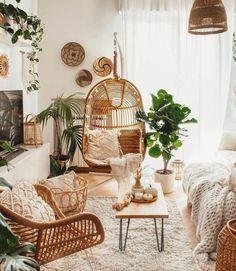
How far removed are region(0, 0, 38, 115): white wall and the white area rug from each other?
1892 mm

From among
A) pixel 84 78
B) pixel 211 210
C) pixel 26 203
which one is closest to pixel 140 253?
pixel 211 210

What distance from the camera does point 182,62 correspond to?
526 centimetres

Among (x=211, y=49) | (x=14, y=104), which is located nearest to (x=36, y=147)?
(x=14, y=104)

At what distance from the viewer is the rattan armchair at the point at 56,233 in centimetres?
196

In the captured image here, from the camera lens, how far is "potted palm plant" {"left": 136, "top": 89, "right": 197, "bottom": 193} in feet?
13.9

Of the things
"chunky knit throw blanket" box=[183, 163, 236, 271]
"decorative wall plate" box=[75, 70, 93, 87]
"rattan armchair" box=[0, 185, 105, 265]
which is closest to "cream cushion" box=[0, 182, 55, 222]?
"rattan armchair" box=[0, 185, 105, 265]

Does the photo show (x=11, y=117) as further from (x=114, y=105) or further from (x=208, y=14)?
(x=208, y=14)

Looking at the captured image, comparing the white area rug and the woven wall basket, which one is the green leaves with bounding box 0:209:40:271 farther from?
the woven wall basket

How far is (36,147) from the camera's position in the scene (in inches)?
162

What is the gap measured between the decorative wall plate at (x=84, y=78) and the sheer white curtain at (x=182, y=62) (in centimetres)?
56

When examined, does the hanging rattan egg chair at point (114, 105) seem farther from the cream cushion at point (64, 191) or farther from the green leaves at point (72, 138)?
the cream cushion at point (64, 191)

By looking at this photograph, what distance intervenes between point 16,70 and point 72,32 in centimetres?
136

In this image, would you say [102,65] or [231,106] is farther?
[231,106]

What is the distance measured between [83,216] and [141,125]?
289cm
